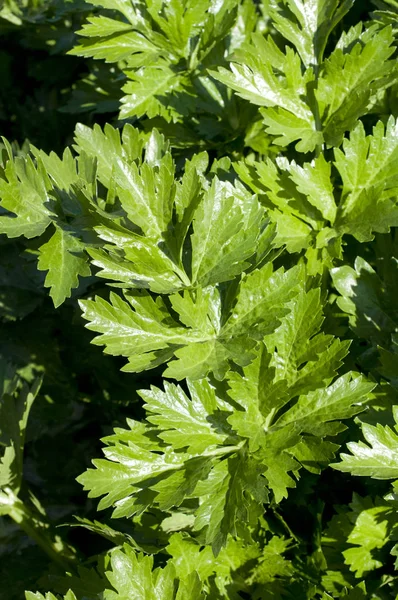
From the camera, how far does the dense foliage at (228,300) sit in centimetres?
103

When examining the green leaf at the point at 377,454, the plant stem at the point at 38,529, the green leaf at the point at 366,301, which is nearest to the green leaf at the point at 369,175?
the green leaf at the point at 366,301

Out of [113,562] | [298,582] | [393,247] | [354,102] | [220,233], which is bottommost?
[298,582]

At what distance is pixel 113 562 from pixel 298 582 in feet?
1.27

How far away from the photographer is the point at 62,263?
108cm

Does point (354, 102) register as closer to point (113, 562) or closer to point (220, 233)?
point (220, 233)

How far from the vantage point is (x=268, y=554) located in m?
1.29

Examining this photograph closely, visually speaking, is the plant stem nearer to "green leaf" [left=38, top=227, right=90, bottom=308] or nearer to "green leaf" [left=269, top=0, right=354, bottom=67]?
"green leaf" [left=38, top=227, right=90, bottom=308]

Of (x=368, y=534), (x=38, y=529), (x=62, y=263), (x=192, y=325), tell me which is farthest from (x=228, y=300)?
(x=38, y=529)

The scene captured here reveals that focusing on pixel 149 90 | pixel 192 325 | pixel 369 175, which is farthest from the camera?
pixel 149 90

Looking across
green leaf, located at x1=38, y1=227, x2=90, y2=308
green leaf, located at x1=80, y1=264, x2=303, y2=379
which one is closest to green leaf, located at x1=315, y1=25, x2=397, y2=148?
green leaf, located at x1=80, y1=264, x2=303, y2=379

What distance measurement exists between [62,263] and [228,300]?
257 mm

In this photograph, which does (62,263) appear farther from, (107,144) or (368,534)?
(368,534)

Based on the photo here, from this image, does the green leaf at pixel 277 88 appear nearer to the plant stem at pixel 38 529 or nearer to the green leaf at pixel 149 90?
the green leaf at pixel 149 90

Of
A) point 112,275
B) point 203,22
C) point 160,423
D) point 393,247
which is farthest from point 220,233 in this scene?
point 203,22
